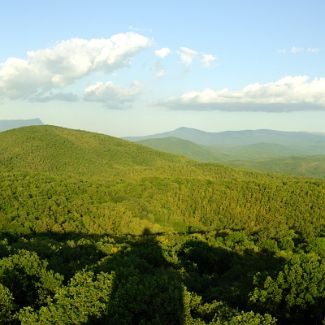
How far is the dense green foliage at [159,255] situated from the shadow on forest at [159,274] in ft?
0.35

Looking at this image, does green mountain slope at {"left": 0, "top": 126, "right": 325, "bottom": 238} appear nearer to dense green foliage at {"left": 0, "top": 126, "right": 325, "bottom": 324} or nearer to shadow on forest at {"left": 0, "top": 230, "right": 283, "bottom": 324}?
dense green foliage at {"left": 0, "top": 126, "right": 325, "bottom": 324}

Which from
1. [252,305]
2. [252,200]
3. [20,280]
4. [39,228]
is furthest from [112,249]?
[252,200]

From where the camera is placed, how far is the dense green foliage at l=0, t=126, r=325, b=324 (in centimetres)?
2566

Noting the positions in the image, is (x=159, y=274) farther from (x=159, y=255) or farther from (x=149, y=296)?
(x=159, y=255)

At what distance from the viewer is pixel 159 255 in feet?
159

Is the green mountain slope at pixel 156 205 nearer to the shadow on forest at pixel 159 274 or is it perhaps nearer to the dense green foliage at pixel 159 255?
the dense green foliage at pixel 159 255

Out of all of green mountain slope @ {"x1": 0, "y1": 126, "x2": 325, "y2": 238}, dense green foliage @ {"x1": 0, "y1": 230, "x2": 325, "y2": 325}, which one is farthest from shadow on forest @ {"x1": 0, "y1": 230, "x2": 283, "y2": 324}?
green mountain slope @ {"x1": 0, "y1": 126, "x2": 325, "y2": 238}

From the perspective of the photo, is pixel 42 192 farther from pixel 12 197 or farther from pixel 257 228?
pixel 257 228

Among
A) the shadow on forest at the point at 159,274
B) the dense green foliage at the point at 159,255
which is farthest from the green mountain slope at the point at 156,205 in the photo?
the shadow on forest at the point at 159,274

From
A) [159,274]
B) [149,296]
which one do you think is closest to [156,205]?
[159,274]

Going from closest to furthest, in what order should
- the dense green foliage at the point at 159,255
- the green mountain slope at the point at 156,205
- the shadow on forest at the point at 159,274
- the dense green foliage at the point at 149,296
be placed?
the dense green foliage at the point at 149,296
the shadow on forest at the point at 159,274
the dense green foliage at the point at 159,255
the green mountain slope at the point at 156,205

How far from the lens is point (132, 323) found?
24.0 metres

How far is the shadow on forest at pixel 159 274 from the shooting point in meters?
24.6

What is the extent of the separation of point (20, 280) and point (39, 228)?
64908 mm
